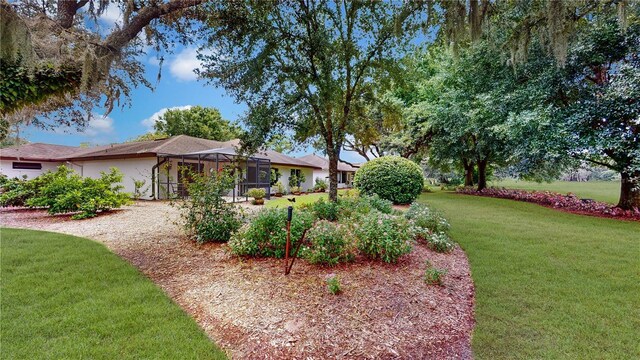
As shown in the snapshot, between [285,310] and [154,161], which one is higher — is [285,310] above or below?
below

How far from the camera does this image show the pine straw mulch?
8.93ft

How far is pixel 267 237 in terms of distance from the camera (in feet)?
15.6

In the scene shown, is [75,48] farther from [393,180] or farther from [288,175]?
[288,175]

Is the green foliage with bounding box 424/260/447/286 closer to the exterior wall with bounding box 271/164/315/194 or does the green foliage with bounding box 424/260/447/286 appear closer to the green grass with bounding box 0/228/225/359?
the green grass with bounding box 0/228/225/359

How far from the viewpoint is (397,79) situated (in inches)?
285

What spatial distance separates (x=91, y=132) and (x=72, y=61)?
4627 millimetres

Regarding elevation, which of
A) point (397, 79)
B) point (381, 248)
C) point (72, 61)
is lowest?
point (381, 248)

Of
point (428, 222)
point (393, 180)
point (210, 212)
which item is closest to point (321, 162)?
point (393, 180)

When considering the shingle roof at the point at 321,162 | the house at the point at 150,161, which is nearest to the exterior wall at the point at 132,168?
the house at the point at 150,161

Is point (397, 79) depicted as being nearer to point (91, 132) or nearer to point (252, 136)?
point (252, 136)

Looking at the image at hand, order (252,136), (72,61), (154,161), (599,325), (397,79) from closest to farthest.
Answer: (599,325) < (72,61) < (252,136) < (397,79) < (154,161)

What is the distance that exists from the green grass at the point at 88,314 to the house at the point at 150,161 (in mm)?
7223

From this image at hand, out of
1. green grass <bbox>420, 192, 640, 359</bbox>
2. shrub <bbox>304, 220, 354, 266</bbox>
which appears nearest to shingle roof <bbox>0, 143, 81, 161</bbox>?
shrub <bbox>304, 220, 354, 266</bbox>

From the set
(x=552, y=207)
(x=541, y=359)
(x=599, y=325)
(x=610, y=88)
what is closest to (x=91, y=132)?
(x=541, y=359)
